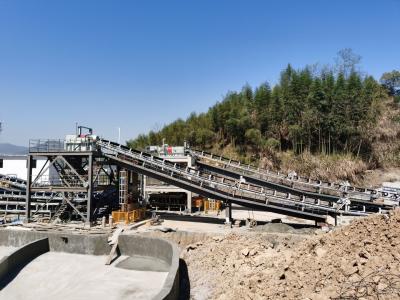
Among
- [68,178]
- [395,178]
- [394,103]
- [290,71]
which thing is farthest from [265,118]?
[68,178]

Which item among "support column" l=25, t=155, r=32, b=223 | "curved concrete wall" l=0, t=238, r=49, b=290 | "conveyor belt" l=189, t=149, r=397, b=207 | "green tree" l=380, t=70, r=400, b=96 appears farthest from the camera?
"green tree" l=380, t=70, r=400, b=96

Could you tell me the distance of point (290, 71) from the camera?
52.9m

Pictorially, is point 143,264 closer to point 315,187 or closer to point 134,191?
point 134,191

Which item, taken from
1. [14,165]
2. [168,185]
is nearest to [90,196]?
[168,185]

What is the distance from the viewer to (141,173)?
26734mm

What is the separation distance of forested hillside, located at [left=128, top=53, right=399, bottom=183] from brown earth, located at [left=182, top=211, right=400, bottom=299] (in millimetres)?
31930

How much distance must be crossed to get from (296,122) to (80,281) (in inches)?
1533

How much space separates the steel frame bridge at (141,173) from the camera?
2366 cm

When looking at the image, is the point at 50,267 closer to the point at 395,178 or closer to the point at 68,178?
the point at 68,178

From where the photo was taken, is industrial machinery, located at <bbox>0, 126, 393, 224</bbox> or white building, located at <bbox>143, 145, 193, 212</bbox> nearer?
industrial machinery, located at <bbox>0, 126, 393, 224</bbox>

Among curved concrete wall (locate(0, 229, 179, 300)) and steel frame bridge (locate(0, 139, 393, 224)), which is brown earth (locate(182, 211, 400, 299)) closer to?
curved concrete wall (locate(0, 229, 179, 300))

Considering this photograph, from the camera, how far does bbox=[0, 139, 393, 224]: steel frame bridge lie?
23656 millimetres

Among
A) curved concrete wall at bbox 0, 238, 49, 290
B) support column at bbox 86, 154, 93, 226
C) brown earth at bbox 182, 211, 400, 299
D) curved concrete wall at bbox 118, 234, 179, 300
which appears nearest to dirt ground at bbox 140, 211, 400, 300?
brown earth at bbox 182, 211, 400, 299

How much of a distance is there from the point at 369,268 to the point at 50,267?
15.2 meters
